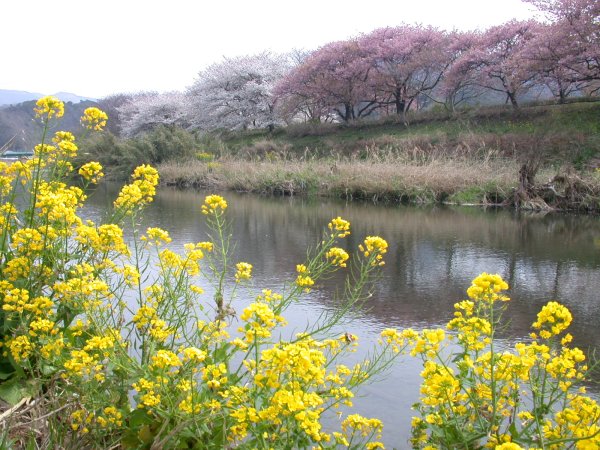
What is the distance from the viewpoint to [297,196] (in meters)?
17.4

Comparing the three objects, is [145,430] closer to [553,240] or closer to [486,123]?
[553,240]

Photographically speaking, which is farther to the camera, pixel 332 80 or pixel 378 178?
pixel 332 80

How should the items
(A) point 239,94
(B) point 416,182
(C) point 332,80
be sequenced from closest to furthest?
(B) point 416,182 → (C) point 332,80 → (A) point 239,94

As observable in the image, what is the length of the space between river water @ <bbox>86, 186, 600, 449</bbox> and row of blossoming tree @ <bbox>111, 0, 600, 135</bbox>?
10898mm

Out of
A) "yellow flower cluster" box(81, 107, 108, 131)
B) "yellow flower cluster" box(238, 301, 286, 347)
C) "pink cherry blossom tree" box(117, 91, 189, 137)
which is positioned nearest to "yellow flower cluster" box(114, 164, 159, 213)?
"yellow flower cluster" box(81, 107, 108, 131)

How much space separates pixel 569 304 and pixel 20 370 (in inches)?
194

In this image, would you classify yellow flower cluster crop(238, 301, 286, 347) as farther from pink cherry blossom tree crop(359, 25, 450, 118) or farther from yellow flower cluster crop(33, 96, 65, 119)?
pink cherry blossom tree crop(359, 25, 450, 118)

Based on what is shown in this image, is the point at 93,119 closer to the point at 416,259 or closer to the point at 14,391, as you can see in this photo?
the point at 14,391

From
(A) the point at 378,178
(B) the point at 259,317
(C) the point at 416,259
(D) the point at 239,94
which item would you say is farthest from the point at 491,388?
(D) the point at 239,94

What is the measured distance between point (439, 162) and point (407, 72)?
1405cm

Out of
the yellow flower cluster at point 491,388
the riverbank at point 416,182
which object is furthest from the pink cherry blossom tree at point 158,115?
the yellow flower cluster at point 491,388

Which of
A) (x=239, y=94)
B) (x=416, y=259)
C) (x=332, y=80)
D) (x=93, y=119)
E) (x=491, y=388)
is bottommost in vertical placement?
(x=416, y=259)

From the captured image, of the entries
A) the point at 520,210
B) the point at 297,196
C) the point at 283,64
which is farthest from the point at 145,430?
the point at 283,64

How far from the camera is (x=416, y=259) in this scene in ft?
25.6
